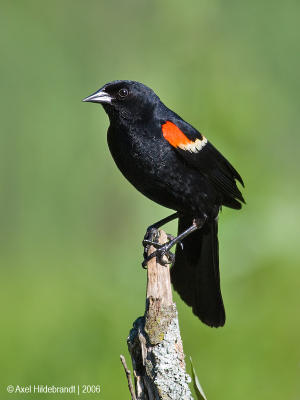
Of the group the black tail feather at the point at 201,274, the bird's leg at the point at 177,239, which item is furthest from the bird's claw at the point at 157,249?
the black tail feather at the point at 201,274

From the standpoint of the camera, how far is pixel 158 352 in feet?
8.10

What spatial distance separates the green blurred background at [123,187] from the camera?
12.4 ft

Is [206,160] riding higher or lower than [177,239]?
higher

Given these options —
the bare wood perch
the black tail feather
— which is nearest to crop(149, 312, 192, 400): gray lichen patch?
the bare wood perch

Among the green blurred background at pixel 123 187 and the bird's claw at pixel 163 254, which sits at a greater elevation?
the green blurred background at pixel 123 187

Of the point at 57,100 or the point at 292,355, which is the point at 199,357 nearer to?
the point at 292,355

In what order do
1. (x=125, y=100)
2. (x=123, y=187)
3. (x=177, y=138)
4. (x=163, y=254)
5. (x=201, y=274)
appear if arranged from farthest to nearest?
(x=123, y=187), (x=201, y=274), (x=125, y=100), (x=177, y=138), (x=163, y=254)

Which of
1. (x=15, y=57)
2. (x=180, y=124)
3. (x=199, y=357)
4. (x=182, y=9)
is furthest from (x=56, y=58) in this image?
(x=199, y=357)

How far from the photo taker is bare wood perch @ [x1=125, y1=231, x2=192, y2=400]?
7.87ft

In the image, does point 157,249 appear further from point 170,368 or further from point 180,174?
point 170,368

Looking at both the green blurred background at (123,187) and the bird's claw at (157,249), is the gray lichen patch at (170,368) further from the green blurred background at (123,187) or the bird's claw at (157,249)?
the green blurred background at (123,187)

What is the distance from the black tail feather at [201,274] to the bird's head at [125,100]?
1.93 feet

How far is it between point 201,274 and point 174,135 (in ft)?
2.30

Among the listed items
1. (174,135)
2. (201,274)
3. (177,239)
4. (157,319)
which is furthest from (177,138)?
(157,319)
